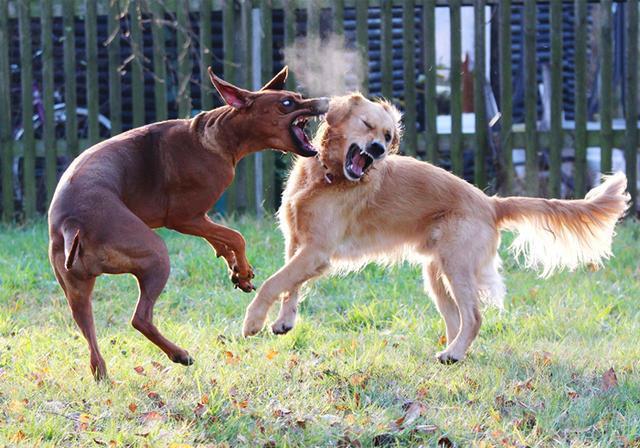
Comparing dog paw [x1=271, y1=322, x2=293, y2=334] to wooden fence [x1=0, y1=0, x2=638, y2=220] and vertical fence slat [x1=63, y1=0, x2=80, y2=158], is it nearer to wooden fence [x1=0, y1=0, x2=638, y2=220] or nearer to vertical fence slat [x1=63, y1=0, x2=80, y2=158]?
wooden fence [x1=0, y1=0, x2=638, y2=220]

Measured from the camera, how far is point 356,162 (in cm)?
575

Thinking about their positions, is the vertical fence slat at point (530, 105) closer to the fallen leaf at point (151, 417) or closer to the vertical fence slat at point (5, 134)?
the vertical fence slat at point (5, 134)

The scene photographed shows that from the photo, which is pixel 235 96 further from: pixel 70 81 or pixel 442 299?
pixel 70 81

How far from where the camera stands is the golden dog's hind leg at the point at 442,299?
5832mm

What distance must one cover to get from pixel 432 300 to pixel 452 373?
4.12ft

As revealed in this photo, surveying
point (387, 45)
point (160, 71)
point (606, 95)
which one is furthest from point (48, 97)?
point (606, 95)

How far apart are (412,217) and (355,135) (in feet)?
1.81

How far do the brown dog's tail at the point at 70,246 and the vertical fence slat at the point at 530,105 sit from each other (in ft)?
17.0

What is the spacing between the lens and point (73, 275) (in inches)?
174

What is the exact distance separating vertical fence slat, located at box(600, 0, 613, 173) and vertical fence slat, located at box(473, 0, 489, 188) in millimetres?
942

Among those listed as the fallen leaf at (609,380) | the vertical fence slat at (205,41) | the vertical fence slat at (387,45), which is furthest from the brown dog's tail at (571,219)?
the vertical fence slat at (205,41)

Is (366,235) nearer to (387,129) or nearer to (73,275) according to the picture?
(387,129)

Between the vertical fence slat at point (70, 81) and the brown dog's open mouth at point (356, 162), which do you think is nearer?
the brown dog's open mouth at point (356, 162)

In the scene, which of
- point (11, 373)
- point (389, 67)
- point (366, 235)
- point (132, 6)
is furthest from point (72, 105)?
point (11, 373)
